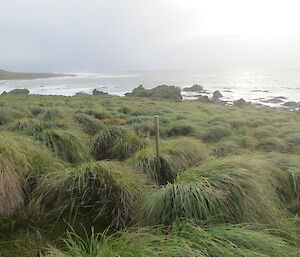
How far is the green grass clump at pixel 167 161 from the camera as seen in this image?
150 inches

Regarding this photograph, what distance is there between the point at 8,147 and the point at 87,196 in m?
1.24

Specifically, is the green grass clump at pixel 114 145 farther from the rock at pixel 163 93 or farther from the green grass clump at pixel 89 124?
the rock at pixel 163 93

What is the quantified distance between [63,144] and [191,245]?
3.26 m

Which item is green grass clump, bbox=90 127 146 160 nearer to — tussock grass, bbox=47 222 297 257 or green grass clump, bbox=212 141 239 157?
green grass clump, bbox=212 141 239 157

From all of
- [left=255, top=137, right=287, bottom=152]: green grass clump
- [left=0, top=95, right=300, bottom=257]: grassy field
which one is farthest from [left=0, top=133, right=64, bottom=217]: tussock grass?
[left=255, top=137, right=287, bottom=152]: green grass clump

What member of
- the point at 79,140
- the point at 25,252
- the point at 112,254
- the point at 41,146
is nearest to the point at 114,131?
the point at 79,140

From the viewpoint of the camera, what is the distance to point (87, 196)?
9.05 feet

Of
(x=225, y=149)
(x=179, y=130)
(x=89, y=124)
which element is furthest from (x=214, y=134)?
(x=89, y=124)

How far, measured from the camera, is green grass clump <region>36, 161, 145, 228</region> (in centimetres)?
265

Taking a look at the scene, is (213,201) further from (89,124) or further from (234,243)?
(89,124)

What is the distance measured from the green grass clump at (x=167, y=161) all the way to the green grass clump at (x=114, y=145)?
736 millimetres

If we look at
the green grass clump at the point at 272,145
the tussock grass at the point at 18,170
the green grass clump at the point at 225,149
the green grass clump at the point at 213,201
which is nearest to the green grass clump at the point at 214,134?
the green grass clump at the point at 225,149

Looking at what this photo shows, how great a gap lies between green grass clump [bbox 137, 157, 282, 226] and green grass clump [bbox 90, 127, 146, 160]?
84.9 inches

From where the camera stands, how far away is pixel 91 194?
2.77m
